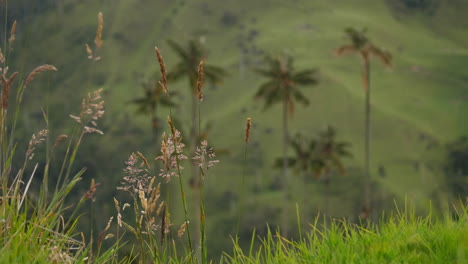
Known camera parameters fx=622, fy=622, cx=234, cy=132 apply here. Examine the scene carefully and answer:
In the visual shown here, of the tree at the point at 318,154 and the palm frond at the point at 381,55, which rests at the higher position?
the palm frond at the point at 381,55

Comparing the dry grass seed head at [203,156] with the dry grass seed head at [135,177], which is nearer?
the dry grass seed head at [203,156]

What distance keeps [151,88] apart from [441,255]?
59495mm

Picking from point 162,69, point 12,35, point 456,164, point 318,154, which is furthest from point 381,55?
point 456,164

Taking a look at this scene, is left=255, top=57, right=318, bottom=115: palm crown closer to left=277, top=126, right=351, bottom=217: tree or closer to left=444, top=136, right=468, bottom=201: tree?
left=277, top=126, right=351, bottom=217: tree

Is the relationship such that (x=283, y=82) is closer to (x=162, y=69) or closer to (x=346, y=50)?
(x=346, y=50)

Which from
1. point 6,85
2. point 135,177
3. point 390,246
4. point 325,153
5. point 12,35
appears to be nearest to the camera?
point 390,246

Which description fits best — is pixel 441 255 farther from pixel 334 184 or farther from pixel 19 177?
pixel 334 184

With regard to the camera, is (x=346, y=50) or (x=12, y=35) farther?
(x=346, y=50)

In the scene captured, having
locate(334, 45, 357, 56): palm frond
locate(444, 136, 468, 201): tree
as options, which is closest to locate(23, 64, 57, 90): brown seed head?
locate(334, 45, 357, 56): palm frond

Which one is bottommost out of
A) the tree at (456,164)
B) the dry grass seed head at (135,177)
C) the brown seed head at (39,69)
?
the tree at (456,164)

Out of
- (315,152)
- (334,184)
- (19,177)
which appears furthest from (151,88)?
(334,184)

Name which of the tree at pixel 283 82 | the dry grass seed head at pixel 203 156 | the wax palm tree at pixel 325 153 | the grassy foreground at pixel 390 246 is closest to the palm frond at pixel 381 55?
the tree at pixel 283 82

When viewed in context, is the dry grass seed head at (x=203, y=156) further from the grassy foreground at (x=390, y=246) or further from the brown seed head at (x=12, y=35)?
the brown seed head at (x=12, y=35)

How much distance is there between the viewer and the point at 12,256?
3025 millimetres
